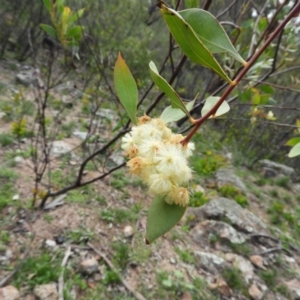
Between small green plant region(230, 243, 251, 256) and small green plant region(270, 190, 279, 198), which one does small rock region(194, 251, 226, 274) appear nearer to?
small green plant region(230, 243, 251, 256)

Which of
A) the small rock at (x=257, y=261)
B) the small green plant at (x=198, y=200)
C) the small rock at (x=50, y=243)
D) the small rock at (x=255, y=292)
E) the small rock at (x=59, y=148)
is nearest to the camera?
the small rock at (x=50, y=243)

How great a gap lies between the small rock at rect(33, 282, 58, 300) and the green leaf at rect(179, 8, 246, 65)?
1507 mm

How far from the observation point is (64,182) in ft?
7.63

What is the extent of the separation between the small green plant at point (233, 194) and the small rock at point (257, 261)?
3.01 ft

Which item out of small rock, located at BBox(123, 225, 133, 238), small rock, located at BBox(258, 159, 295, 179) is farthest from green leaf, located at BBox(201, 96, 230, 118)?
small rock, located at BBox(258, 159, 295, 179)

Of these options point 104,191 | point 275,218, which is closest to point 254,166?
point 275,218

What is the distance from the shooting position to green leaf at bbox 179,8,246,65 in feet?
1.10

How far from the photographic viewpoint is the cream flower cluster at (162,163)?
1.08 ft

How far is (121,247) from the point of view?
1.87m

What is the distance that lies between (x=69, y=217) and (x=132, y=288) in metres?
0.66

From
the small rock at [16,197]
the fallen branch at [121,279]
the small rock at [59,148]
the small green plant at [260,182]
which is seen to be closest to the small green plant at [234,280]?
the fallen branch at [121,279]

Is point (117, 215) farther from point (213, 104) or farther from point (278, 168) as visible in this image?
point (278, 168)

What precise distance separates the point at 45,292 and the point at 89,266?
0.29m

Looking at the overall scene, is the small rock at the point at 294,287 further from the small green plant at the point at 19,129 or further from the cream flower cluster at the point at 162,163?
the small green plant at the point at 19,129
